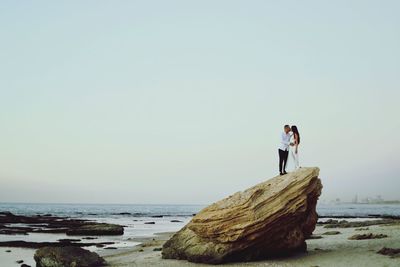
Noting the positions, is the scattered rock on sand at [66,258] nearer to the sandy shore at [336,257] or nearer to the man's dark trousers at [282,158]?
the sandy shore at [336,257]

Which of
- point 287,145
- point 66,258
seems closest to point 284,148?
point 287,145

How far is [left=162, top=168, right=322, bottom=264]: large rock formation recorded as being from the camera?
18969 mm

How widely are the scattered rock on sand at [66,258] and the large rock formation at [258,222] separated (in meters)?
4.62

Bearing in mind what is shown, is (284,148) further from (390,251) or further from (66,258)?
(66,258)

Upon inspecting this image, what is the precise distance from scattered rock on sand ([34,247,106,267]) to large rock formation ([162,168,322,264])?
15.1 ft

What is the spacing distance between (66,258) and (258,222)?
9591 millimetres

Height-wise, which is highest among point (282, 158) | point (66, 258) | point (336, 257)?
point (282, 158)

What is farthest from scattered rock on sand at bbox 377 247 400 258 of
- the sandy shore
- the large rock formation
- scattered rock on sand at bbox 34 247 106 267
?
scattered rock on sand at bbox 34 247 106 267

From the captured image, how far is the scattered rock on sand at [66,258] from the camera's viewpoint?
66.3ft

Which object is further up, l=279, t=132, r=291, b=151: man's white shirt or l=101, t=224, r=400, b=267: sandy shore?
l=279, t=132, r=291, b=151: man's white shirt

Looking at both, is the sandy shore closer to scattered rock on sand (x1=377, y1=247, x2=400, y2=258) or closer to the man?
scattered rock on sand (x1=377, y1=247, x2=400, y2=258)

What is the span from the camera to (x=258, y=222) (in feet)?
61.5

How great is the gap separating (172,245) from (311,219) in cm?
737

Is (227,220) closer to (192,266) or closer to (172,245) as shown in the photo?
(192,266)
